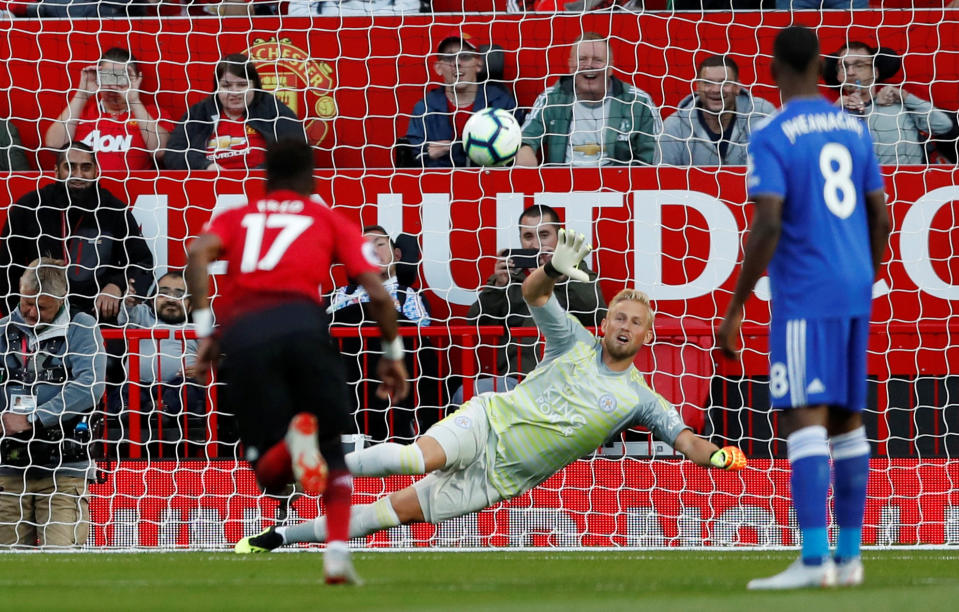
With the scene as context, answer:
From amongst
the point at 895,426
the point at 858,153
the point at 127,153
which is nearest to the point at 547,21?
the point at 127,153

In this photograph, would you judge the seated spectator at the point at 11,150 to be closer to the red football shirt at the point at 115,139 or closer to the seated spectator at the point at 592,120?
the red football shirt at the point at 115,139

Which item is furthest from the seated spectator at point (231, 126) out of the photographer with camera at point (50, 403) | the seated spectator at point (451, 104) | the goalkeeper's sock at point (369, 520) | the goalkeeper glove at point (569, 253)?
the goalkeeper glove at point (569, 253)

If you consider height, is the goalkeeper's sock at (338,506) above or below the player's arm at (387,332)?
below

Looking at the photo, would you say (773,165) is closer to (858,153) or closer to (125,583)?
(858,153)

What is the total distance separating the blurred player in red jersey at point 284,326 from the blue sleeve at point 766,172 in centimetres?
135

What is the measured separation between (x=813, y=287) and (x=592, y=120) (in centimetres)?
541

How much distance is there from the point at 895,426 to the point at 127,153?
5618mm

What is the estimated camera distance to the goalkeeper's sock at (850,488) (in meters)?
5.09

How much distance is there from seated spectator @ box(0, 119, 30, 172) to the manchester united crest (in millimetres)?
1823

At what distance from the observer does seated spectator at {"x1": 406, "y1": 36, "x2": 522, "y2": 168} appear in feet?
34.1

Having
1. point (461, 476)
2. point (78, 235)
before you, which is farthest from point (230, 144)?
point (461, 476)

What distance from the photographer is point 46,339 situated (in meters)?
9.06

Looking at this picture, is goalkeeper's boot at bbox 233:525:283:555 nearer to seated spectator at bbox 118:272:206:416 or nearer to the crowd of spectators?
seated spectator at bbox 118:272:206:416

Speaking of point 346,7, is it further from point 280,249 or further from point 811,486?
point 811,486
